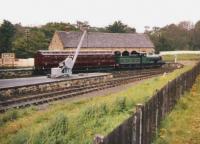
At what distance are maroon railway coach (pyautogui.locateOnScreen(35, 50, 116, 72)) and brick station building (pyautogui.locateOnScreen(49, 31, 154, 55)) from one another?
20.8 meters

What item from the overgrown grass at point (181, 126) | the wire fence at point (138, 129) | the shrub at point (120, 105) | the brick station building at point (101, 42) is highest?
the brick station building at point (101, 42)

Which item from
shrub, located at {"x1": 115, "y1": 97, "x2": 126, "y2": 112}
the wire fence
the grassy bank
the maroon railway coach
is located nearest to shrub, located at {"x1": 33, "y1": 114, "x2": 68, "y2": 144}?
the grassy bank

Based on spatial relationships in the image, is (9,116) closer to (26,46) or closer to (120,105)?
(120,105)

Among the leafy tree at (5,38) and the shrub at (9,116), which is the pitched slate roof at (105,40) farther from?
the shrub at (9,116)

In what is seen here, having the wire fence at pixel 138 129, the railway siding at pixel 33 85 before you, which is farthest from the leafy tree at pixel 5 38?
the wire fence at pixel 138 129

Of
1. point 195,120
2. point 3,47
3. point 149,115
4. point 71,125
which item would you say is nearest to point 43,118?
point 71,125

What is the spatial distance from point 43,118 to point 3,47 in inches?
1939

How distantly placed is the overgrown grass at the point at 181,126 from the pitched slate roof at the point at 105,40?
54194mm

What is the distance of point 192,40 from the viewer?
357 ft

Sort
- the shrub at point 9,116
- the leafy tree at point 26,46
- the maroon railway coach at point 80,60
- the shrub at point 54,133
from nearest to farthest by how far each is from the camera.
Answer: the shrub at point 54,133 → the shrub at point 9,116 → the maroon railway coach at point 80,60 → the leafy tree at point 26,46

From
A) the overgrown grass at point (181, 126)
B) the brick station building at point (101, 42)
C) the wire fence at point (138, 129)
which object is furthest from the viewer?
the brick station building at point (101, 42)

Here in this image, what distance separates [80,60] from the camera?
4297 centimetres

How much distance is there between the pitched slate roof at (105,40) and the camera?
69.8 metres

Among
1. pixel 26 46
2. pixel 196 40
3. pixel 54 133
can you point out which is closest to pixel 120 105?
pixel 54 133
